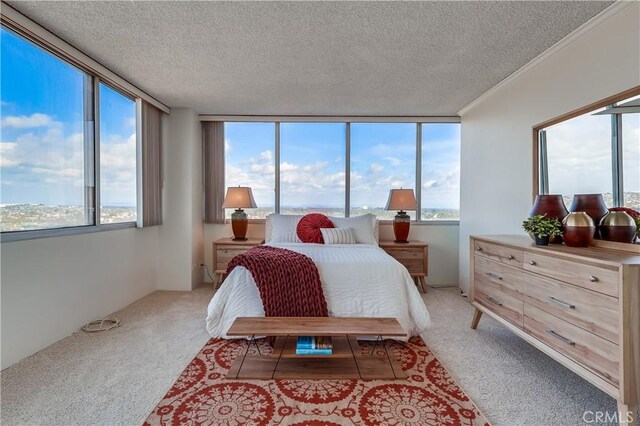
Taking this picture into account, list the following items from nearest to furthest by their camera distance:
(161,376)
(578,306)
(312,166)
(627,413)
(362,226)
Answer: (627,413) → (578,306) → (161,376) → (362,226) → (312,166)

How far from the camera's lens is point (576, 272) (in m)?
1.64

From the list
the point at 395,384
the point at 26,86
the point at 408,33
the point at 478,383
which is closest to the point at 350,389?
the point at 395,384

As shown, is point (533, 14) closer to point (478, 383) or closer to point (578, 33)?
point (578, 33)

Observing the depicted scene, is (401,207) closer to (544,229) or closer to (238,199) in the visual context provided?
(544,229)

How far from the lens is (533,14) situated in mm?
2006

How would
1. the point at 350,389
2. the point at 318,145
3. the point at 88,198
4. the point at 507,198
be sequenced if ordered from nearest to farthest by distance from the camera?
the point at 350,389, the point at 88,198, the point at 507,198, the point at 318,145

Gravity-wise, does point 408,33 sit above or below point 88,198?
above

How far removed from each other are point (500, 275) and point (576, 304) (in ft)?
2.29

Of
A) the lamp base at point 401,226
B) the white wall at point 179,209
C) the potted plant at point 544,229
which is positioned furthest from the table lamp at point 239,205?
the potted plant at point 544,229

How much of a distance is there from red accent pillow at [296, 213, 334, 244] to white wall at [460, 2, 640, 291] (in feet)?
6.18

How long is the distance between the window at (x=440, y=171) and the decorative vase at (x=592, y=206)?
2238 millimetres

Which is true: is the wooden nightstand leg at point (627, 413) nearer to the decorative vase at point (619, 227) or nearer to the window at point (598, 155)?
the decorative vase at point (619, 227)

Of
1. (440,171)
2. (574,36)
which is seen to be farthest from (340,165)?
(574,36)

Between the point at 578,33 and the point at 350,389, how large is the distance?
296 cm
